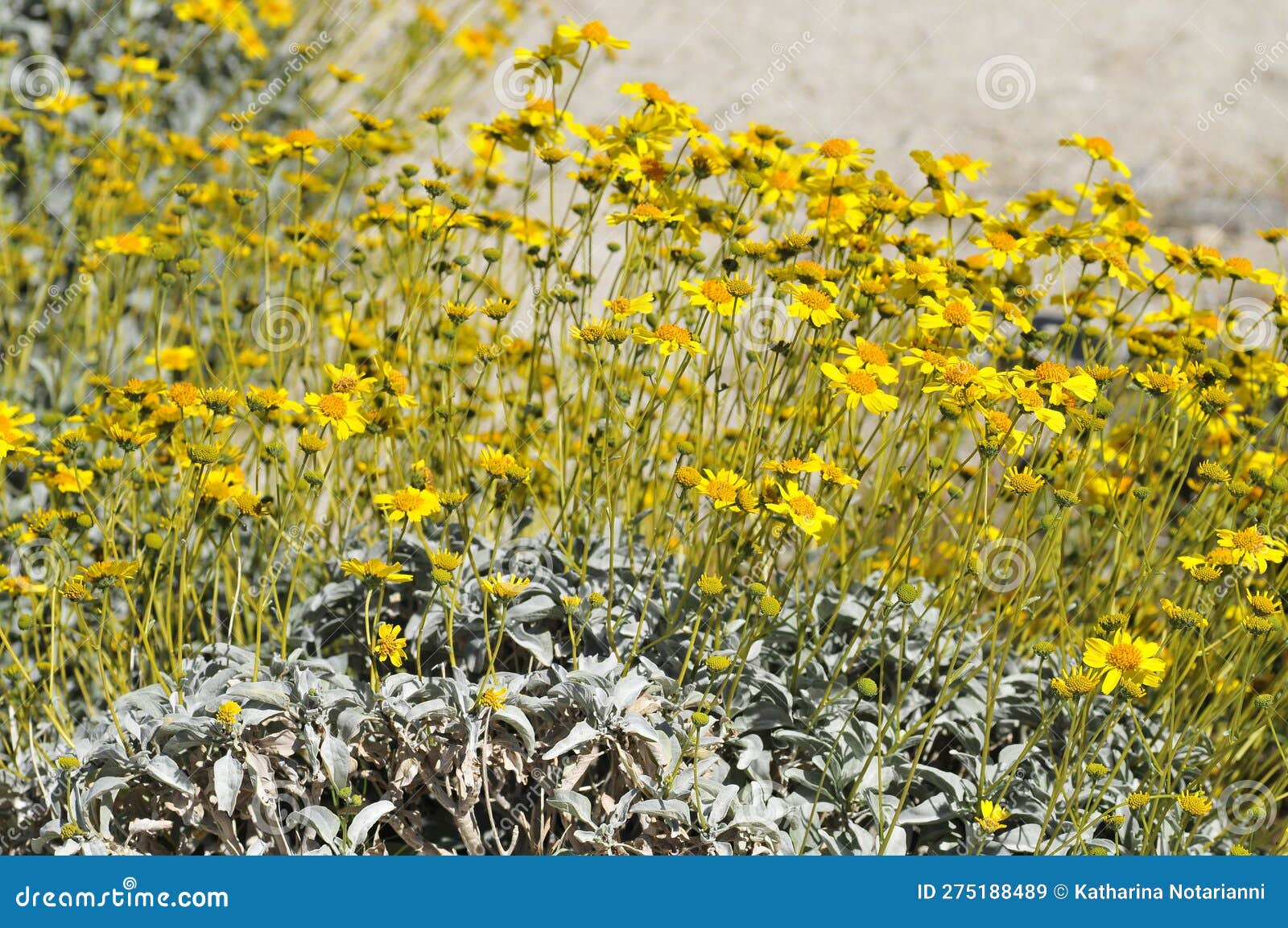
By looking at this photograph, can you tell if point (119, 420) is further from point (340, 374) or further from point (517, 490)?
point (517, 490)

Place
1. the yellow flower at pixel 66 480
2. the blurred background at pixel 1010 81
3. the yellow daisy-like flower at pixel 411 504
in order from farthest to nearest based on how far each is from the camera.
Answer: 1. the blurred background at pixel 1010 81
2. the yellow flower at pixel 66 480
3. the yellow daisy-like flower at pixel 411 504

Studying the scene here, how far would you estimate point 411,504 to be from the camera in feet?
6.65

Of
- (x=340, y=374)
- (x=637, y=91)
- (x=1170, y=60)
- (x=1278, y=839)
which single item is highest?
(x=1170, y=60)

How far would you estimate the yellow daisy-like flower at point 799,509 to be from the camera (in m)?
1.91

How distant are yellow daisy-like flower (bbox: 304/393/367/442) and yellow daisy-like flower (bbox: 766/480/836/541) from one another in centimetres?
74

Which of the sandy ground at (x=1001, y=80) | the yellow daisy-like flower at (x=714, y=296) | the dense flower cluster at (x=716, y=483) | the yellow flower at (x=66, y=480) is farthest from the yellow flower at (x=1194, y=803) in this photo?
the sandy ground at (x=1001, y=80)

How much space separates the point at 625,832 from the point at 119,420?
4.28 ft

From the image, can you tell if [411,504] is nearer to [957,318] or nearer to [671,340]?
[671,340]

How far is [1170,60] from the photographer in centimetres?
632

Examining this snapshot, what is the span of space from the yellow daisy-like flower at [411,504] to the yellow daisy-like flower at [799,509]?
580mm

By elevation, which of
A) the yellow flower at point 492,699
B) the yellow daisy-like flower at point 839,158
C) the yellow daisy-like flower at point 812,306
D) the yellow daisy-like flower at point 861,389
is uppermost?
the yellow daisy-like flower at point 839,158

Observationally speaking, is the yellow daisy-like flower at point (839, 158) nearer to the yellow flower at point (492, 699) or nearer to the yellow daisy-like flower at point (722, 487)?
the yellow daisy-like flower at point (722, 487)

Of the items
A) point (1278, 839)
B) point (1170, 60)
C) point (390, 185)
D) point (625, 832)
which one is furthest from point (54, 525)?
point (1170, 60)

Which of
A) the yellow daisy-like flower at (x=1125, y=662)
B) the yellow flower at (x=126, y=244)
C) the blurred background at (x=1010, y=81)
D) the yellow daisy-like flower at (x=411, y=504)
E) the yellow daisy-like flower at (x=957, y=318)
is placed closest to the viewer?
the yellow daisy-like flower at (x=1125, y=662)
